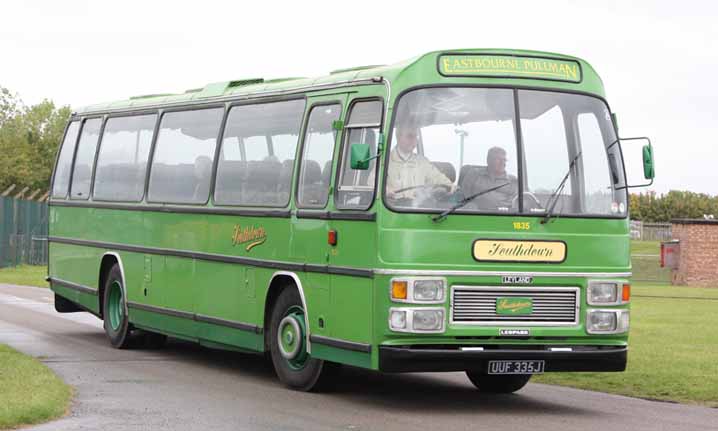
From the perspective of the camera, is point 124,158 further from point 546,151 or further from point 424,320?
point 424,320

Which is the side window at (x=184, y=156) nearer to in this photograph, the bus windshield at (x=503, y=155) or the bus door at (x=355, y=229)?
the bus door at (x=355, y=229)

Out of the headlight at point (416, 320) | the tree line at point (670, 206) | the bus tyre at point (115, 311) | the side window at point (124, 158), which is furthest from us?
the tree line at point (670, 206)

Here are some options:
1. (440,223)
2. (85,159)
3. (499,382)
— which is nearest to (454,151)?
(440,223)

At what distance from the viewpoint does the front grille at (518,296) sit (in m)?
12.6

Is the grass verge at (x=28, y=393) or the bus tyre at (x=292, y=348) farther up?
the bus tyre at (x=292, y=348)

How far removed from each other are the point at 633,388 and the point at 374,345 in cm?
377

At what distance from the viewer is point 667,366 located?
17.2 metres

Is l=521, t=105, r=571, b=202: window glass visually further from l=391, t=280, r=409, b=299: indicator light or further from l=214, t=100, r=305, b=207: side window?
l=214, t=100, r=305, b=207: side window

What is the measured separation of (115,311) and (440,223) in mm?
8026

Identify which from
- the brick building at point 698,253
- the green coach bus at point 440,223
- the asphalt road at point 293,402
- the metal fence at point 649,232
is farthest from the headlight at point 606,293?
the metal fence at point 649,232

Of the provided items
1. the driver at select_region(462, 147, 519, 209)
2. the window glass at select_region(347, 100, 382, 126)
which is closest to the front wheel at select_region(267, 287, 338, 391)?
the window glass at select_region(347, 100, 382, 126)

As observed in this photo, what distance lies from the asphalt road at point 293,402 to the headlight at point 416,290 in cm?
99

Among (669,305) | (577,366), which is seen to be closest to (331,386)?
(577,366)

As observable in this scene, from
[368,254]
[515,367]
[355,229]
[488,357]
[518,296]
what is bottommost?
[515,367]
